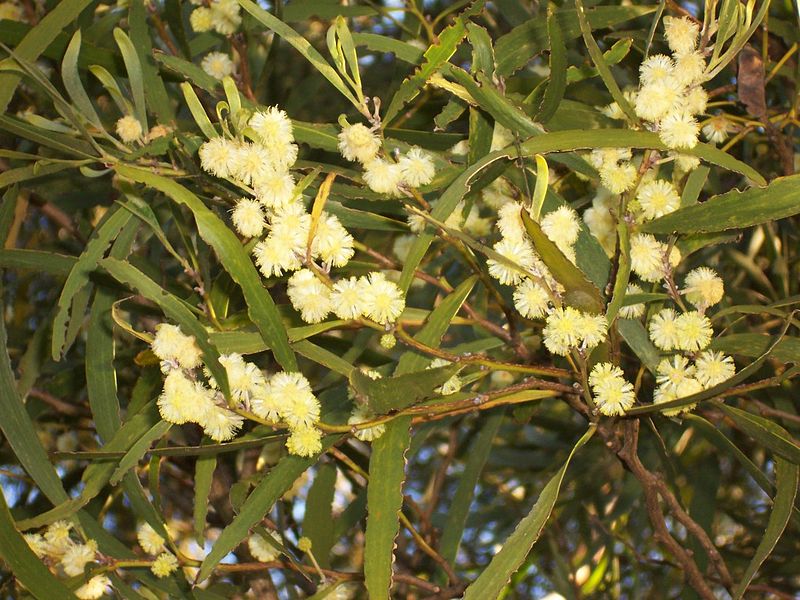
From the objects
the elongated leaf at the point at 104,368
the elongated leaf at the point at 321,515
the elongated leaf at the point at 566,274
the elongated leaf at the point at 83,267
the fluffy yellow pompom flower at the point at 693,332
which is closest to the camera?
the elongated leaf at the point at 566,274

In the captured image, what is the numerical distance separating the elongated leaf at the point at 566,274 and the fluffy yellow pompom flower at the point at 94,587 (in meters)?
0.60

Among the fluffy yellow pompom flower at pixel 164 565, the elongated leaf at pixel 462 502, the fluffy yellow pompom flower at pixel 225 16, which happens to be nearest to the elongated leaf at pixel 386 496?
the fluffy yellow pompom flower at pixel 164 565

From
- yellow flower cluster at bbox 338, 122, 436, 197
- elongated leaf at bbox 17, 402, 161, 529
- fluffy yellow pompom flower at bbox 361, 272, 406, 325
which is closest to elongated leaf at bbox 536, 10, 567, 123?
yellow flower cluster at bbox 338, 122, 436, 197

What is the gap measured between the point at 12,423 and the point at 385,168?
459 millimetres

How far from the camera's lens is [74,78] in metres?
0.85

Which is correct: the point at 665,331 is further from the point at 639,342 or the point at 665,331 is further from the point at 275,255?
the point at 275,255

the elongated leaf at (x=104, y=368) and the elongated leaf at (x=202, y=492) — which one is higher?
the elongated leaf at (x=104, y=368)

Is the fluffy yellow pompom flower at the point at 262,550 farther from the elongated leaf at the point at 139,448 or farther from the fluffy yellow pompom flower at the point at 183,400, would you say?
the fluffy yellow pompom flower at the point at 183,400

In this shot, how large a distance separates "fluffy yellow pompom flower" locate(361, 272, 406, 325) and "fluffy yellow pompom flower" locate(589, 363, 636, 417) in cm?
16

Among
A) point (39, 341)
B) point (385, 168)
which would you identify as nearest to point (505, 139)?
point (385, 168)

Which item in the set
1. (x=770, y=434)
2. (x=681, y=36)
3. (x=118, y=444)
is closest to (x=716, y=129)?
(x=681, y=36)

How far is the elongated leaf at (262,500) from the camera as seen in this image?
2.54ft

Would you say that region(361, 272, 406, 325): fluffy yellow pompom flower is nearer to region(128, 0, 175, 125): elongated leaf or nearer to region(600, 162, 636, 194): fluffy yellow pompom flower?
region(600, 162, 636, 194): fluffy yellow pompom flower

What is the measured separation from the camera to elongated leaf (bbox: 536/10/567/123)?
0.71m
